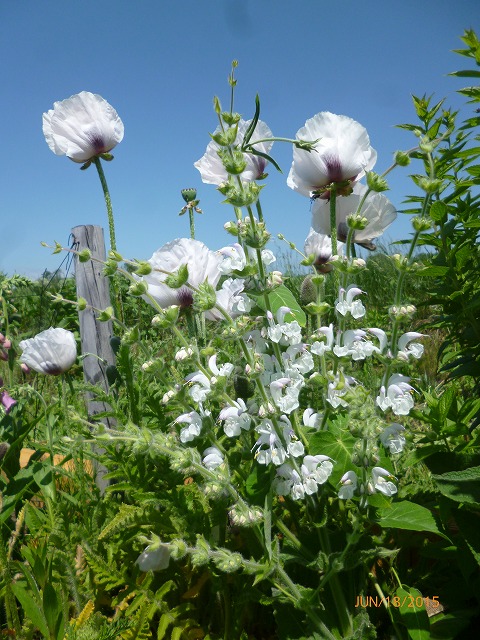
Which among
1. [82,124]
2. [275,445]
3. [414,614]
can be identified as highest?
[82,124]

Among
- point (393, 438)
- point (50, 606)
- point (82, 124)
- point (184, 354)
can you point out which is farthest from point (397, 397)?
point (82, 124)

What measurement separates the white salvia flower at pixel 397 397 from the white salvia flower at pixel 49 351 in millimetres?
1187

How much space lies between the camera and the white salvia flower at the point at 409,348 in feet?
3.25

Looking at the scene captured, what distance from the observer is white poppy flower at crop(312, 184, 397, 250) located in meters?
1.18

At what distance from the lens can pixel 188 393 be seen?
1091 millimetres

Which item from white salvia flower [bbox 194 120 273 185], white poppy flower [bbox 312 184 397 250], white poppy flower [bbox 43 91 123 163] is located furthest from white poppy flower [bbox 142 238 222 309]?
white poppy flower [bbox 43 91 123 163]

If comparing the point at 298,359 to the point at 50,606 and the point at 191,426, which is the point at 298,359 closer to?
the point at 191,426

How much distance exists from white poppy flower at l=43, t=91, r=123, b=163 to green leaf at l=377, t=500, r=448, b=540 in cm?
127

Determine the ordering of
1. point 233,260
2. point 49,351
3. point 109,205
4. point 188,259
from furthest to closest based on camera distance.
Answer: point 49,351
point 109,205
point 188,259
point 233,260

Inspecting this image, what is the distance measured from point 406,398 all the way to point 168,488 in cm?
70

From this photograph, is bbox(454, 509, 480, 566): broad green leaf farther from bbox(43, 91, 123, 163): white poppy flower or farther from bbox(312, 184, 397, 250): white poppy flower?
bbox(43, 91, 123, 163): white poppy flower

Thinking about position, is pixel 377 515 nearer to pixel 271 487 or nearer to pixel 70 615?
pixel 271 487

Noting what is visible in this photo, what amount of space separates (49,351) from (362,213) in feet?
3.87

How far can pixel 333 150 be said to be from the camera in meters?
Result: 1.16
